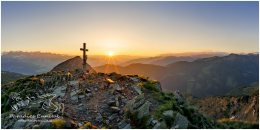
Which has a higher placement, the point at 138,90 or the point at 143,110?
the point at 138,90

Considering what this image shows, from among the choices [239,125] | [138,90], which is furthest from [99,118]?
[239,125]

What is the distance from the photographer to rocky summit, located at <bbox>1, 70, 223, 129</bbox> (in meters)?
20.9

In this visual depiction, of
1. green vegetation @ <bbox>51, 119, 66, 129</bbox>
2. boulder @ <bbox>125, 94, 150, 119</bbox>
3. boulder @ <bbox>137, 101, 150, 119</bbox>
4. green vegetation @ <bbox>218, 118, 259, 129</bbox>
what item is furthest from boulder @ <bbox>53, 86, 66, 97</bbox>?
green vegetation @ <bbox>218, 118, 259, 129</bbox>

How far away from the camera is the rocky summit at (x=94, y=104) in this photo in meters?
20.9

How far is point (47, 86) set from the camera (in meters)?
29.2

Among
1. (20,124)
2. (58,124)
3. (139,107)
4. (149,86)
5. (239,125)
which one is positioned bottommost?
(239,125)

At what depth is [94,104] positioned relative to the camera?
974 inches

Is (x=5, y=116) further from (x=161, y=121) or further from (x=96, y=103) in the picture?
(x=161, y=121)

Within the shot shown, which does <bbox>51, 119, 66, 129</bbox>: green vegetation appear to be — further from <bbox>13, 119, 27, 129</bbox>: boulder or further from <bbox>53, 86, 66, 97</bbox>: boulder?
<bbox>53, 86, 66, 97</bbox>: boulder

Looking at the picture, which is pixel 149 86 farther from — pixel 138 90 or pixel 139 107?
pixel 139 107

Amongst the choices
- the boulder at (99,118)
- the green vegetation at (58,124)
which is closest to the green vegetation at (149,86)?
the boulder at (99,118)

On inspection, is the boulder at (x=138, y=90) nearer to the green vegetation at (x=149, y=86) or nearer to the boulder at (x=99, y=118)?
the green vegetation at (x=149, y=86)

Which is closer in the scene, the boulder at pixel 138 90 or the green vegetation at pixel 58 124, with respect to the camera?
the green vegetation at pixel 58 124

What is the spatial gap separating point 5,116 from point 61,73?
954cm
